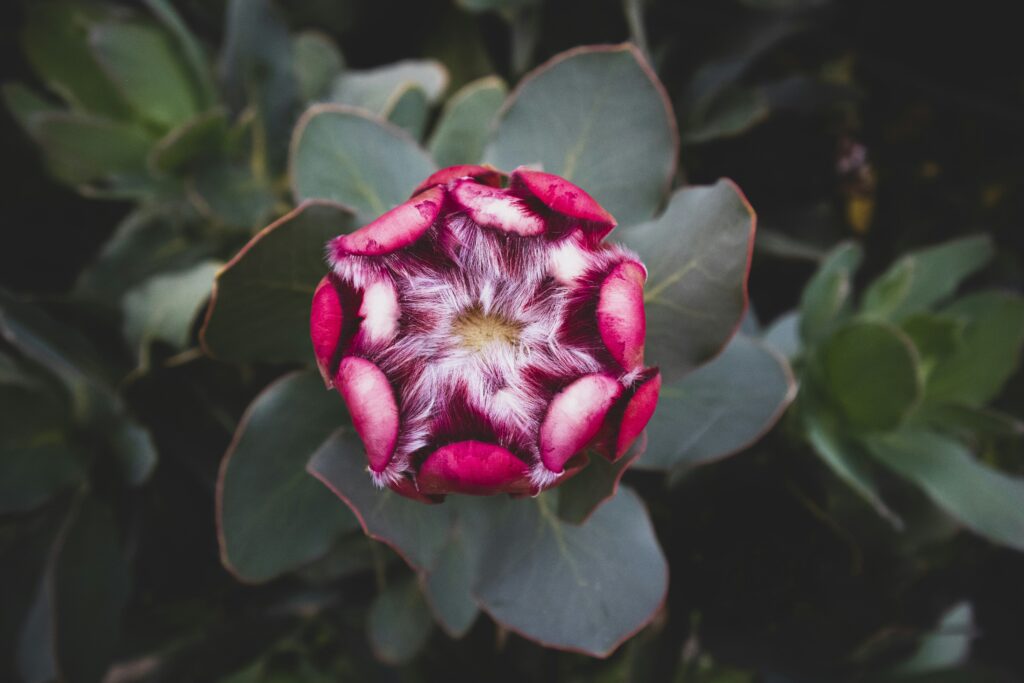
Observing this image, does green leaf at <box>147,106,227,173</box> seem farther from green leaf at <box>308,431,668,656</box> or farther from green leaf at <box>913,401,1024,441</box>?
green leaf at <box>913,401,1024,441</box>

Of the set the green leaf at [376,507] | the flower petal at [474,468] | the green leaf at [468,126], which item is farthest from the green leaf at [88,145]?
the flower petal at [474,468]

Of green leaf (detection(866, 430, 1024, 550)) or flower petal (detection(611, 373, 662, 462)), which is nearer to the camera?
flower petal (detection(611, 373, 662, 462))

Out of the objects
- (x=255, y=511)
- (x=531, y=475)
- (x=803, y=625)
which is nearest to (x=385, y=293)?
(x=531, y=475)

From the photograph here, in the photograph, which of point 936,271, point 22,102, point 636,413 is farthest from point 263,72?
point 936,271

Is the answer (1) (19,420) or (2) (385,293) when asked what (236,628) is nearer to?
(1) (19,420)

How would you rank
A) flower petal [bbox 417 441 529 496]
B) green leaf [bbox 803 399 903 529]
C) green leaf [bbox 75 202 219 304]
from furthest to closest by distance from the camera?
green leaf [bbox 75 202 219 304] < green leaf [bbox 803 399 903 529] < flower petal [bbox 417 441 529 496]

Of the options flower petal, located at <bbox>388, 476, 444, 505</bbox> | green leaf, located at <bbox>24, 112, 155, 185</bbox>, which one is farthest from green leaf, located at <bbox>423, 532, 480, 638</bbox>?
green leaf, located at <bbox>24, 112, 155, 185</bbox>

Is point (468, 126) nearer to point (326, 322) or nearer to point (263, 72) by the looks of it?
point (263, 72)
